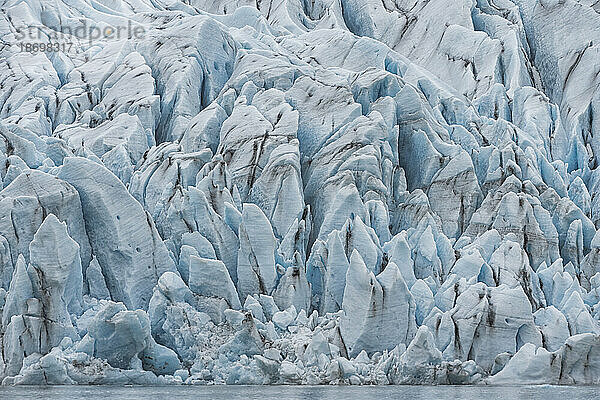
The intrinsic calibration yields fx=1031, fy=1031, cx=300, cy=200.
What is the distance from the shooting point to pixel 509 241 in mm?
30234

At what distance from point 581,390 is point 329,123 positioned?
505 inches

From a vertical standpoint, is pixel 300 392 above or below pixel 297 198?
below

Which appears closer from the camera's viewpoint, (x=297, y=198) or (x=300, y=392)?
(x=300, y=392)

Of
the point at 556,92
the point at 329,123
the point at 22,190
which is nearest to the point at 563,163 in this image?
the point at 556,92

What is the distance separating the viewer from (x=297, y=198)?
30.8 metres

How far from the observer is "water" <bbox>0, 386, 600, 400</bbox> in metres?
22.3

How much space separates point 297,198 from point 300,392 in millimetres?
7982

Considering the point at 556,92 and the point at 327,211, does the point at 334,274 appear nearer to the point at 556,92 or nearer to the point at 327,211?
the point at 327,211

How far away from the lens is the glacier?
26188mm

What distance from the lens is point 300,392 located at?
79.4 ft

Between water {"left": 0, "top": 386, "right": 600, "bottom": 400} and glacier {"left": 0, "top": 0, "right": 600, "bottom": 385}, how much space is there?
51cm

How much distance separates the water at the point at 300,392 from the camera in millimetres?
22328

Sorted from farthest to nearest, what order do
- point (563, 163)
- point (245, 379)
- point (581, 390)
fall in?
1. point (563, 163)
2. point (245, 379)
3. point (581, 390)

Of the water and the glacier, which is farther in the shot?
the glacier
